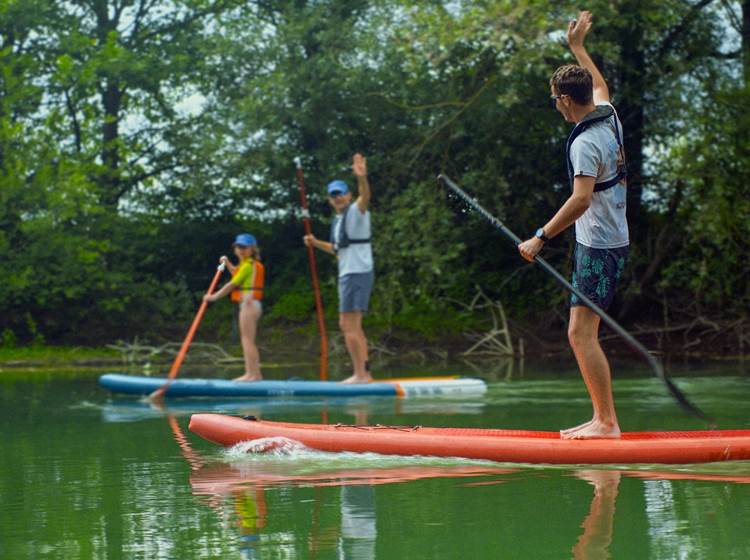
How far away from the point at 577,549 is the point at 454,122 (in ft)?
40.2

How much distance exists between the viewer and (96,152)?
698 inches

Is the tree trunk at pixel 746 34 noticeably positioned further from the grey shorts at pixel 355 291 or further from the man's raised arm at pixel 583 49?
Answer: the man's raised arm at pixel 583 49

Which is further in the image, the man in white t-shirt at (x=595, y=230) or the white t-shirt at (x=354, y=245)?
the white t-shirt at (x=354, y=245)

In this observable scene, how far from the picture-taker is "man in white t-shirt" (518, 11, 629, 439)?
546cm

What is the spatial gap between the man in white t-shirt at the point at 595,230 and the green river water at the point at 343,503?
0.42 metres

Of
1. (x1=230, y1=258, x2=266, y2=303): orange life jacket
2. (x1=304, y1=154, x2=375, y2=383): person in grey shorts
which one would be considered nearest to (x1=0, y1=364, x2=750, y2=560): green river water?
(x1=304, y1=154, x2=375, y2=383): person in grey shorts

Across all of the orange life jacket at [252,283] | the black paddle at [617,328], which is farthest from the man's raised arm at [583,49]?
the orange life jacket at [252,283]

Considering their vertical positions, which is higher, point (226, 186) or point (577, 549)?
point (226, 186)

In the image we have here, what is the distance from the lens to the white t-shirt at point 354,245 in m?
10.2

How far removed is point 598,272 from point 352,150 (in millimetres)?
12066

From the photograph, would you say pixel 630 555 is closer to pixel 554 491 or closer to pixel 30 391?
pixel 554 491

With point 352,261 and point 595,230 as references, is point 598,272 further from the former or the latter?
point 352,261

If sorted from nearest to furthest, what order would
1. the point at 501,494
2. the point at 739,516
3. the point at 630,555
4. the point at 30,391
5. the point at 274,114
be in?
the point at 630,555 < the point at 739,516 < the point at 501,494 < the point at 30,391 < the point at 274,114

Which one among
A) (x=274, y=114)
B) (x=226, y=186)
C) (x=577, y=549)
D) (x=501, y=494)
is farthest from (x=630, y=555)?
(x=226, y=186)
